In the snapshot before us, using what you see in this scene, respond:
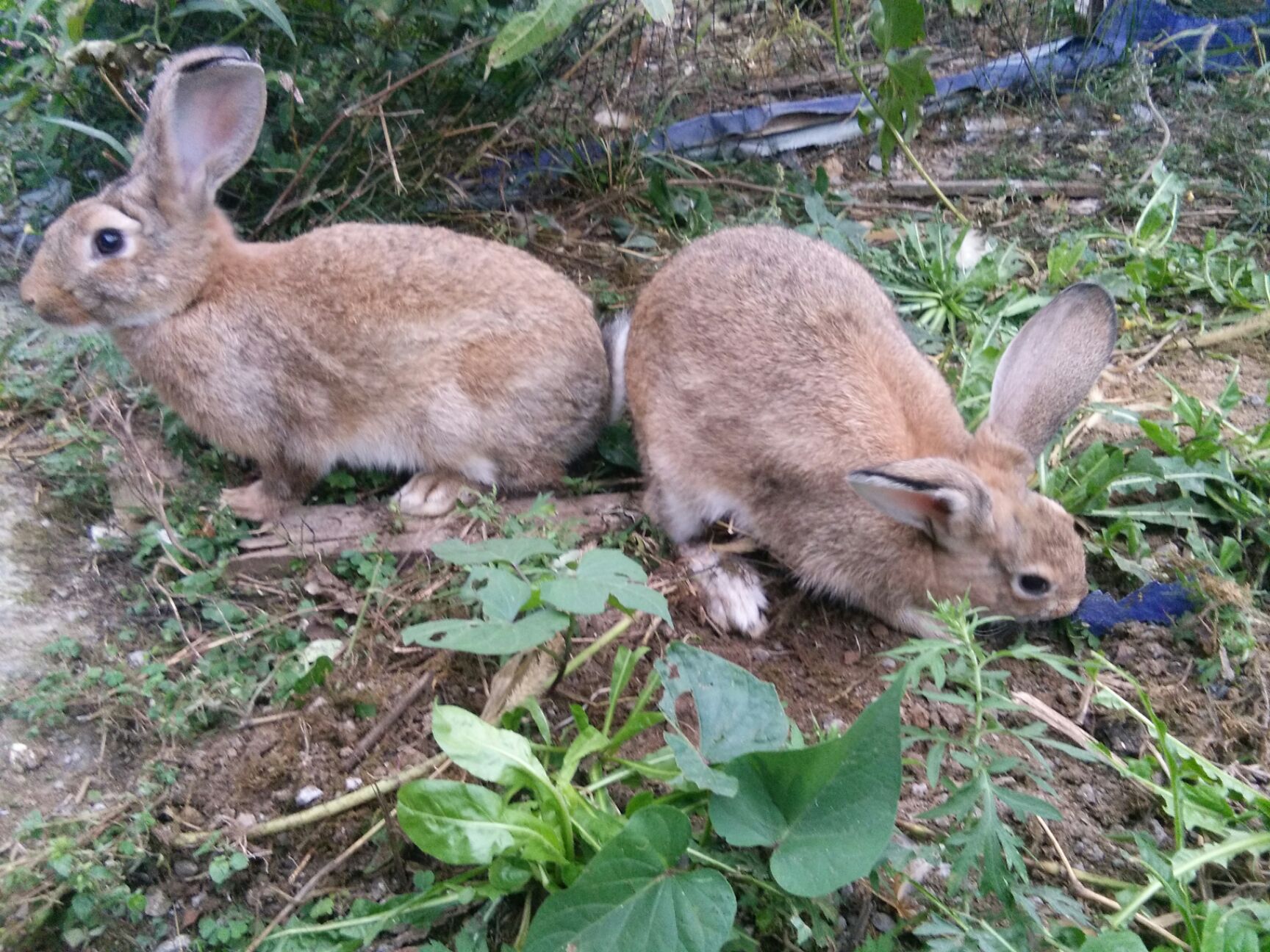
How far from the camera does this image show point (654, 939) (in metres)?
1.72

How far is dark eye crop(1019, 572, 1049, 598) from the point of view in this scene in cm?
304

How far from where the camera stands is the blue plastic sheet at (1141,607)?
3057 millimetres

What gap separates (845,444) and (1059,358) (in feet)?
2.49

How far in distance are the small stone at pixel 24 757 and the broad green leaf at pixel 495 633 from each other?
132 centimetres

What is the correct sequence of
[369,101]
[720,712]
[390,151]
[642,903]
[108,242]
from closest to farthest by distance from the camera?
[642,903] < [720,712] < [108,242] < [369,101] < [390,151]

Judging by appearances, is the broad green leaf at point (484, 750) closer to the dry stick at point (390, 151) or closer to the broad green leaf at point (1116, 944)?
the broad green leaf at point (1116, 944)

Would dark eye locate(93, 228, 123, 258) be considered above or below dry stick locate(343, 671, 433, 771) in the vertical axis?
above

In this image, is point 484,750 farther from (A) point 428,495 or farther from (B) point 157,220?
(B) point 157,220

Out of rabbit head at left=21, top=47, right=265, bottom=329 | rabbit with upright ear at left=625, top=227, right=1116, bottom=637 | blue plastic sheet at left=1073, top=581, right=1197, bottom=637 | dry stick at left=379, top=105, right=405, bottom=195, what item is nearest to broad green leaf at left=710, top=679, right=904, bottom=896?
rabbit with upright ear at left=625, top=227, right=1116, bottom=637

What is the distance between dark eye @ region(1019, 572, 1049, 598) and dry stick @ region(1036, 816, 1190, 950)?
82cm

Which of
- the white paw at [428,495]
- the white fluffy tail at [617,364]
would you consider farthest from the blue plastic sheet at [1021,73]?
the white paw at [428,495]

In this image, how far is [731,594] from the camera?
3.29 metres

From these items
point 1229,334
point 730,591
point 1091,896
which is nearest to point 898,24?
point 1229,334

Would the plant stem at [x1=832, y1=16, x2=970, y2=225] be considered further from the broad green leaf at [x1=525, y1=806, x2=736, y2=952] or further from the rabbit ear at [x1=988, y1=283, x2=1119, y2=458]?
the broad green leaf at [x1=525, y1=806, x2=736, y2=952]
